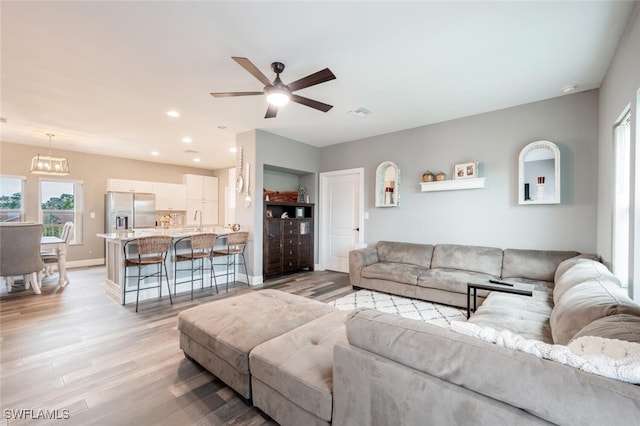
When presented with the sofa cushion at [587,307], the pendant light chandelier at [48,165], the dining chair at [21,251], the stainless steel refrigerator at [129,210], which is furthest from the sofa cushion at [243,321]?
the stainless steel refrigerator at [129,210]

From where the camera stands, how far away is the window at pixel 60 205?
6086 millimetres

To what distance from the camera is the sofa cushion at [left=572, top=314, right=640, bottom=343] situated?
995 millimetres

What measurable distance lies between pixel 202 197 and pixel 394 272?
21.7 ft

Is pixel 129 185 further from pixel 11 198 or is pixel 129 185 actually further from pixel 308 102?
pixel 308 102

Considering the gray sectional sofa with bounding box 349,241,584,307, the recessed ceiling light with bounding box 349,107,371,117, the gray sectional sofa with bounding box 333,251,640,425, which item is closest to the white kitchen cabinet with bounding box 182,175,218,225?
the gray sectional sofa with bounding box 349,241,584,307

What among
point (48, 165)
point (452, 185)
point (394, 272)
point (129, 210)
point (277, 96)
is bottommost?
point (394, 272)

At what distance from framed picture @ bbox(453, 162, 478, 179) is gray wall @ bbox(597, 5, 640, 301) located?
1307 mm

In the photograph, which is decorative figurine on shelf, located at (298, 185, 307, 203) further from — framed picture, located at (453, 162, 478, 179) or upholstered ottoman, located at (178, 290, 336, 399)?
upholstered ottoman, located at (178, 290, 336, 399)

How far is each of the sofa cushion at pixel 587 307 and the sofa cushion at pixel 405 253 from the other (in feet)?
7.87

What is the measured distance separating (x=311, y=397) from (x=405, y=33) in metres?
2.68

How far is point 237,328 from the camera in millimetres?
1934

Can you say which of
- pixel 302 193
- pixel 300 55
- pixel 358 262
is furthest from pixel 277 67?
pixel 302 193

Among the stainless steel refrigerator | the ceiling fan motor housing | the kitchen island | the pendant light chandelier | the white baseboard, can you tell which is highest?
the ceiling fan motor housing

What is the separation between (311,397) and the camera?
136 centimetres
